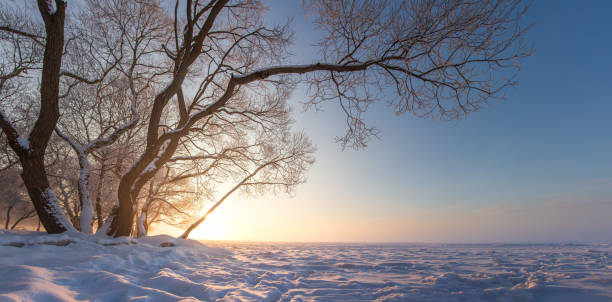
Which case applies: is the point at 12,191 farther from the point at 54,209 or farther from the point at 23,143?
the point at 23,143

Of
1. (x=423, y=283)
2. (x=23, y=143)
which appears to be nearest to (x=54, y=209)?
(x=23, y=143)

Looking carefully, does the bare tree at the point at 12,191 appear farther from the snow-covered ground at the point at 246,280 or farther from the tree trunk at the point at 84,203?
the snow-covered ground at the point at 246,280

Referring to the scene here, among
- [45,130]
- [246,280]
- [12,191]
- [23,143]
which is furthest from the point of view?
[12,191]

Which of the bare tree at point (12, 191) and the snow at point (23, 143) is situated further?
the bare tree at point (12, 191)

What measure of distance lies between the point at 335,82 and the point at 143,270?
18.8 ft

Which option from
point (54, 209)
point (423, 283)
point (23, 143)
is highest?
point (23, 143)

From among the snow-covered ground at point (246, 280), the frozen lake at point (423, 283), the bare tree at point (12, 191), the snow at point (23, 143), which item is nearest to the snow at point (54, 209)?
the snow at point (23, 143)

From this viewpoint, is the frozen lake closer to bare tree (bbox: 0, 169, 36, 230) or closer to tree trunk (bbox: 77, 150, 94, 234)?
tree trunk (bbox: 77, 150, 94, 234)

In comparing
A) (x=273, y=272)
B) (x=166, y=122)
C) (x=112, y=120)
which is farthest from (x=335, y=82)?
(x=112, y=120)

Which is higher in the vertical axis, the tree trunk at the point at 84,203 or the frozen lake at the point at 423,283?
the tree trunk at the point at 84,203

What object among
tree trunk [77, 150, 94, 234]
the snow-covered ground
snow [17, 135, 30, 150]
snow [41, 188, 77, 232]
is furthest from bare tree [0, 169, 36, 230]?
the snow-covered ground

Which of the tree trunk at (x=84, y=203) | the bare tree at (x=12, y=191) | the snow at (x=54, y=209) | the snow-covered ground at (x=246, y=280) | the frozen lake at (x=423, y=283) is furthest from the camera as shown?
the bare tree at (x=12, y=191)

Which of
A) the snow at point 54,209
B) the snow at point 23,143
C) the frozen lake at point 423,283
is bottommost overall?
the frozen lake at point 423,283

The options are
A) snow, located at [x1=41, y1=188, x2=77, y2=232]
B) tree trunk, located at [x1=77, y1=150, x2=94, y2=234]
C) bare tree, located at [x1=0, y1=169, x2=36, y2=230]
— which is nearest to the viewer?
snow, located at [x1=41, y1=188, x2=77, y2=232]
